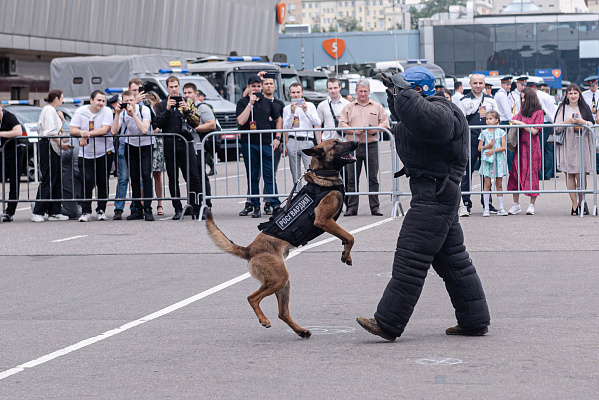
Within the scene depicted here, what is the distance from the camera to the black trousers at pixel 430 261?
6441 mm

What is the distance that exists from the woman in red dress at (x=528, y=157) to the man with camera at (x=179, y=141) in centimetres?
459

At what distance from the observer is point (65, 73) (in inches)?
1233

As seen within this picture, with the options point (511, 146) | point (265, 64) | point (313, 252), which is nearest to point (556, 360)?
point (313, 252)

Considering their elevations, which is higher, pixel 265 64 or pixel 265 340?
pixel 265 64

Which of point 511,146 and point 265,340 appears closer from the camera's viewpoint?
point 265,340

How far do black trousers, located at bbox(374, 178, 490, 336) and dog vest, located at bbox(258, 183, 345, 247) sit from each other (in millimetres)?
695

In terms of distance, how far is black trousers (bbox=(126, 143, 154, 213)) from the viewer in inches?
580

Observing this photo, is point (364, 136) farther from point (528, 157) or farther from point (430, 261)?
A: point (430, 261)

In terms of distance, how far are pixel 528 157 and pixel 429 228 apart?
8.57 m

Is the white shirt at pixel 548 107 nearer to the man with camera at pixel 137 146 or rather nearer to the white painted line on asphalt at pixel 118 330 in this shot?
the man with camera at pixel 137 146

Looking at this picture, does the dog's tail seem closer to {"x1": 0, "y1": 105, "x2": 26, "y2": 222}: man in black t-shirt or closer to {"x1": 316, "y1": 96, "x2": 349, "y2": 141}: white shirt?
{"x1": 316, "y1": 96, "x2": 349, "y2": 141}: white shirt

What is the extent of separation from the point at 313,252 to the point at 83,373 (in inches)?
211

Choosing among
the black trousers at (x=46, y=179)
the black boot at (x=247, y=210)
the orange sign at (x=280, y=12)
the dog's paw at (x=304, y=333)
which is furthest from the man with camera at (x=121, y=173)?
the orange sign at (x=280, y=12)

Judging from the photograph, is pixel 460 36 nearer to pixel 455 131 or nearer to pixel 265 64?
pixel 265 64
